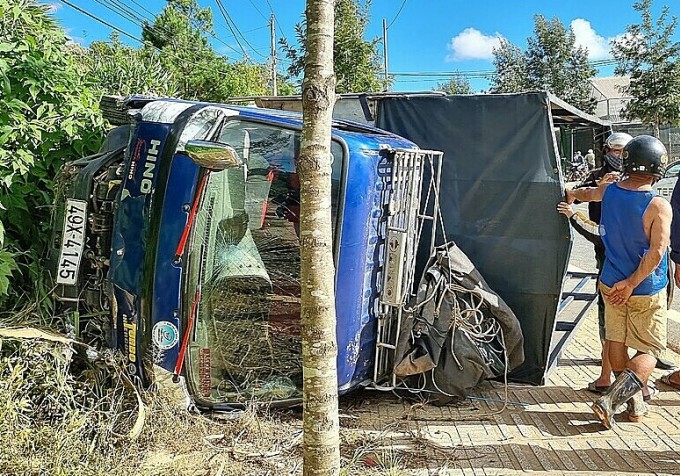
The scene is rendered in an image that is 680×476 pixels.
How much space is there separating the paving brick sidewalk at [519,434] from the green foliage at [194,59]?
2173cm

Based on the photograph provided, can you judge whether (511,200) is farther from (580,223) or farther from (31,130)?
(31,130)

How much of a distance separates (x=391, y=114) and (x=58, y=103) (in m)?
2.70

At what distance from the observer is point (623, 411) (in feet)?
14.9

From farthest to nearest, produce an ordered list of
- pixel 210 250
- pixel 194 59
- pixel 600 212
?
pixel 194 59, pixel 600 212, pixel 210 250

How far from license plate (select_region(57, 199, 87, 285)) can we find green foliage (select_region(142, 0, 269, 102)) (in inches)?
850

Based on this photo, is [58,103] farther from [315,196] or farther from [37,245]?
[315,196]

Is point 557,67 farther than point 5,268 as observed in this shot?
Yes

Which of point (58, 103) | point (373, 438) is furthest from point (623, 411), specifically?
point (58, 103)

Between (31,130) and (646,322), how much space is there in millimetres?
4402

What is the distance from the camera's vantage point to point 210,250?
3867mm

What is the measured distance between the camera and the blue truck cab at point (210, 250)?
12.3 feet

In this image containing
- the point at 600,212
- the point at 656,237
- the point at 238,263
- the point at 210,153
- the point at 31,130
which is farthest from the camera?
the point at 600,212

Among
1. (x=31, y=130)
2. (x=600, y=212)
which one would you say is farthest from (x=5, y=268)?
(x=600, y=212)

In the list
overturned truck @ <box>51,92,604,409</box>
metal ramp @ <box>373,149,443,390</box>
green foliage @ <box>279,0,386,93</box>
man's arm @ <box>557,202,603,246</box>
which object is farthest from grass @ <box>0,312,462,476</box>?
green foliage @ <box>279,0,386,93</box>
